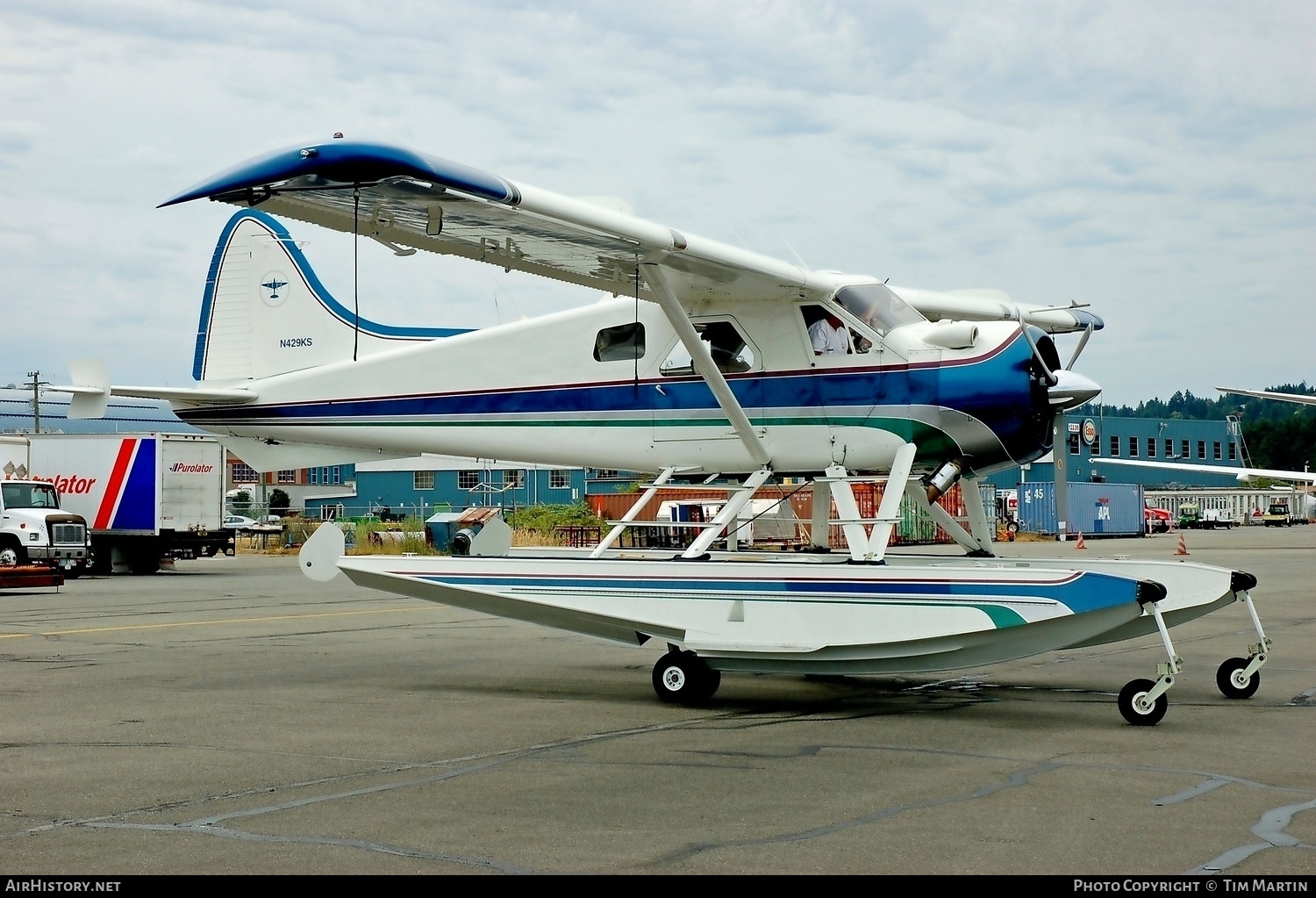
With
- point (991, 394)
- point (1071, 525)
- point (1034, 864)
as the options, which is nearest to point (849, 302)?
point (991, 394)

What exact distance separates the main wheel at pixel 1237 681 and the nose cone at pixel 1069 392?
2313mm

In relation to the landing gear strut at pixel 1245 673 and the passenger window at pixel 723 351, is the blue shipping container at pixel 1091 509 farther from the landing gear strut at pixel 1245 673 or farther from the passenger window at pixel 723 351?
the passenger window at pixel 723 351

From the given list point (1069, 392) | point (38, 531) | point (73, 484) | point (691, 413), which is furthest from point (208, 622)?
point (73, 484)

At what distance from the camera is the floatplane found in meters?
8.81

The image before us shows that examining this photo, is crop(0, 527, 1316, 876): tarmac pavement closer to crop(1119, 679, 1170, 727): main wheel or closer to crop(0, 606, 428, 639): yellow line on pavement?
crop(1119, 679, 1170, 727): main wheel

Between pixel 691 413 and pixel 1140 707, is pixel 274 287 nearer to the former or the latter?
pixel 691 413

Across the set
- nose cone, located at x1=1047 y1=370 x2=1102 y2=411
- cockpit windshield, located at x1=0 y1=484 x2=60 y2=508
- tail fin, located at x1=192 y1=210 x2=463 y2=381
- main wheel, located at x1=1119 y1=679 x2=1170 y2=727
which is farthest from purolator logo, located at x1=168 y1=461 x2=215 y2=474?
Result: main wheel, located at x1=1119 y1=679 x2=1170 y2=727

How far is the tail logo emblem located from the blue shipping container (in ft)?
165

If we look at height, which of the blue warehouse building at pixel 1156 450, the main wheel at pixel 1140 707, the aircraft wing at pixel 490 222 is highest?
the blue warehouse building at pixel 1156 450

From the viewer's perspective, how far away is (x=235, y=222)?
46.0ft

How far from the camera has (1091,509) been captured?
6219cm

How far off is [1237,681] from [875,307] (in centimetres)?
405

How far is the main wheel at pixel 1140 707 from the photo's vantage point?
841cm

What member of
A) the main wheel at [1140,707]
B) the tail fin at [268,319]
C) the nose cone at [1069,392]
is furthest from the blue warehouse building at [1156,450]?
the main wheel at [1140,707]
